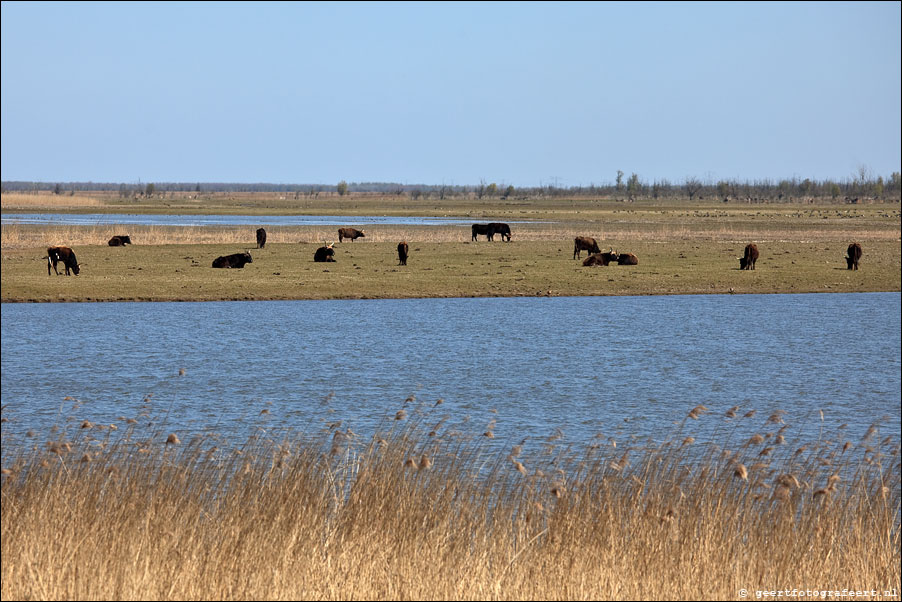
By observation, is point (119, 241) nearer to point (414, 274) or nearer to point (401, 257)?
point (401, 257)

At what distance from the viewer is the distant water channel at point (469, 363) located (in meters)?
19.4

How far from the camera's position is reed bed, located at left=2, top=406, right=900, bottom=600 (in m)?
9.30

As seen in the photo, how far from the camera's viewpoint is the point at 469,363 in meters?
27.0

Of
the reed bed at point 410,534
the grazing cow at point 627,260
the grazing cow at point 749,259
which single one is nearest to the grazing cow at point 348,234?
the grazing cow at point 627,260

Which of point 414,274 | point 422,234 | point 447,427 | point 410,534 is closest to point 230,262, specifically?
point 414,274

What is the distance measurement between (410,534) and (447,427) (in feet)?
23.4

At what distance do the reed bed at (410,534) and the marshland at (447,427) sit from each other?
4cm

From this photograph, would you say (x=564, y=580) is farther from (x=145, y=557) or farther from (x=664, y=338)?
(x=664, y=338)

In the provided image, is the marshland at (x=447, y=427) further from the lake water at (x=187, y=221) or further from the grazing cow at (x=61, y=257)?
the lake water at (x=187, y=221)

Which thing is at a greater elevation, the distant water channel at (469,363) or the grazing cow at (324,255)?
the grazing cow at (324,255)

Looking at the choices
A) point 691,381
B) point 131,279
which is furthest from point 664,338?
point 131,279

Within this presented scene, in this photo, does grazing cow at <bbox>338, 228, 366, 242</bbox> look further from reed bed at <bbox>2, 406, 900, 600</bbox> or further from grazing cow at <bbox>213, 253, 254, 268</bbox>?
reed bed at <bbox>2, 406, 900, 600</bbox>

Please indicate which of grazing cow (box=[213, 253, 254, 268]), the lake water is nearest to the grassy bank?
grazing cow (box=[213, 253, 254, 268])

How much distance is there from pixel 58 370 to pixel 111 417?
22.3ft
